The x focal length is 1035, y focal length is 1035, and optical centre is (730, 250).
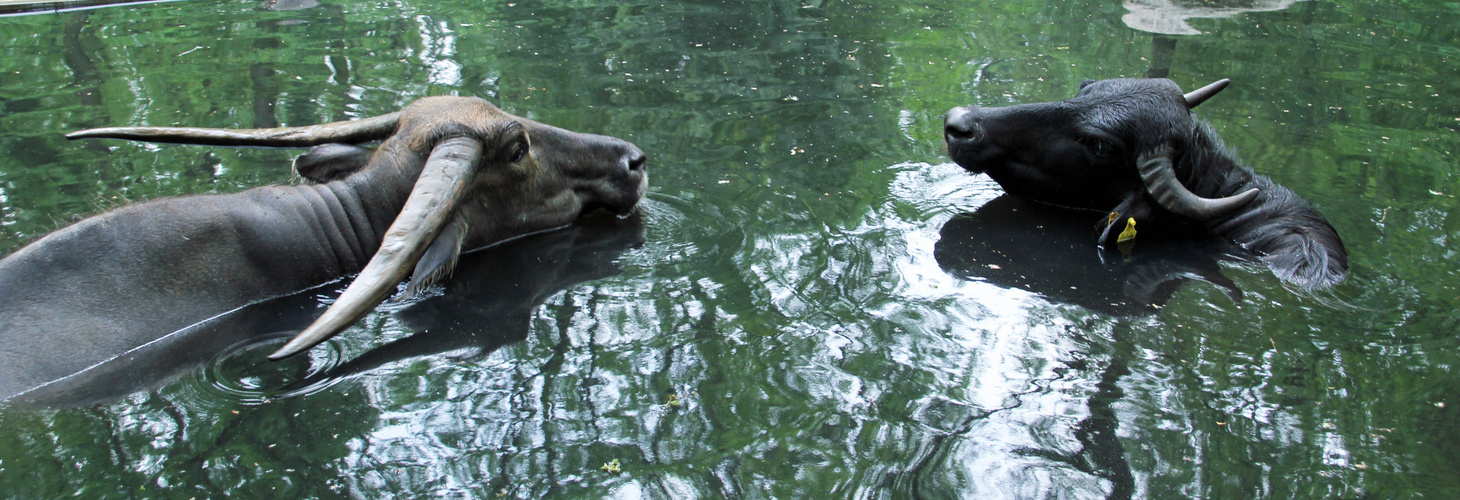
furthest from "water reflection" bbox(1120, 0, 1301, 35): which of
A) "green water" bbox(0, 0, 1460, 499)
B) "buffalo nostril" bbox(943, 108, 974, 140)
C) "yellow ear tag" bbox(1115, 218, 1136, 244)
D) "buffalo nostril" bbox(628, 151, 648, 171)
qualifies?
"buffalo nostril" bbox(628, 151, 648, 171)

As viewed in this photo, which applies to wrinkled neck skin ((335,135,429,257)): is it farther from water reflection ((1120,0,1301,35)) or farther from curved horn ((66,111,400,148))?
water reflection ((1120,0,1301,35))

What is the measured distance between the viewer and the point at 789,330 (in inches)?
172

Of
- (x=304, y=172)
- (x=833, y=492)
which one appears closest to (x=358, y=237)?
(x=304, y=172)

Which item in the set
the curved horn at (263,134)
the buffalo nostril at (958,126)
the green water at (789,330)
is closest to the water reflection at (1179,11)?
the green water at (789,330)

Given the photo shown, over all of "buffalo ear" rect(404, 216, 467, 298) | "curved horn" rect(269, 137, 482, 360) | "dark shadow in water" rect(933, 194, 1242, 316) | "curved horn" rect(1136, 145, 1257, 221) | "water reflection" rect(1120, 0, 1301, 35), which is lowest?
"water reflection" rect(1120, 0, 1301, 35)

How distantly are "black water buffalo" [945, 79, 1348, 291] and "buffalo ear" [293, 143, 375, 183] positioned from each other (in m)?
3.35

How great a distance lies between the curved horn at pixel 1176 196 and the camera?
5457mm

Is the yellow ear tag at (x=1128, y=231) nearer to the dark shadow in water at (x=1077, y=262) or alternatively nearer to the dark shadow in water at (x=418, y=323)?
the dark shadow in water at (x=1077, y=262)

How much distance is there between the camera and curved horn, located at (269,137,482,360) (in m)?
3.51

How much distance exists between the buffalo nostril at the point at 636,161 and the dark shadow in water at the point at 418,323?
360 millimetres

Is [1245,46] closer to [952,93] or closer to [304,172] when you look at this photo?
[952,93]

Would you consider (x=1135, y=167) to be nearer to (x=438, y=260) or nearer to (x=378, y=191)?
(x=438, y=260)

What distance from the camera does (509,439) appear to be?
355cm

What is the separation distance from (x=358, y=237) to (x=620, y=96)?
3.53 m
